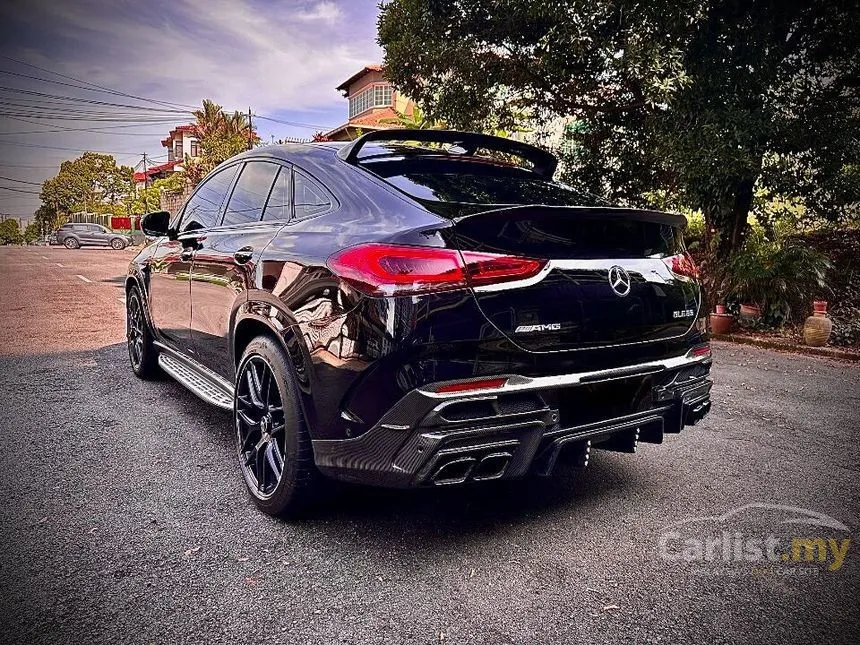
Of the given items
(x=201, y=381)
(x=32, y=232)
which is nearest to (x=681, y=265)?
(x=201, y=381)

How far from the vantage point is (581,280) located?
2346mm

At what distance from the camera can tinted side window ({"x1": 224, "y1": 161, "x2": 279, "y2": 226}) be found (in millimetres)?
3342

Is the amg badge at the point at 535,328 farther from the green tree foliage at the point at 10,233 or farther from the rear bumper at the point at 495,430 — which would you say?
the green tree foliage at the point at 10,233

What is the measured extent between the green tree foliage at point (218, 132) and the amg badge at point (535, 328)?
35674 millimetres

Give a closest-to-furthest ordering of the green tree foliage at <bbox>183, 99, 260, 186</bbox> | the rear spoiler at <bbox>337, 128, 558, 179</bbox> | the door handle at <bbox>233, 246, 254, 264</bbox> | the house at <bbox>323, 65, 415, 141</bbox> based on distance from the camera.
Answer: the rear spoiler at <bbox>337, 128, 558, 179</bbox> < the door handle at <bbox>233, 246, 254, 264</bbox> < the green tree foliage at <bbox>183, 99, 260, 186</bbox> < the house at <bbox>323, 65, 415, 141</bbox>

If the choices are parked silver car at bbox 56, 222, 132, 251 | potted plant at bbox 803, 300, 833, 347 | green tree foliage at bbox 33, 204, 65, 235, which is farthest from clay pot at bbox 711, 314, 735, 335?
green tree foliage at bbox 33, 204, 65, 235

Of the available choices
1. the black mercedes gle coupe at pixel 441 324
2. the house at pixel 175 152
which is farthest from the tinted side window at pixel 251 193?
the house at pixel 175 152

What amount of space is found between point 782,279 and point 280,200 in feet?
25.6

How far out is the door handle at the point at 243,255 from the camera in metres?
3.04

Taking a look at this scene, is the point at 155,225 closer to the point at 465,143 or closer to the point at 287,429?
the point at 465,143

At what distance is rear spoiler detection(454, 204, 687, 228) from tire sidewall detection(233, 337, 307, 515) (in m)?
0.99

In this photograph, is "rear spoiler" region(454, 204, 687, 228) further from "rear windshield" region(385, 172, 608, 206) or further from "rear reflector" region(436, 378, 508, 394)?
"rear reflector" region(436, 378, 508, 394)

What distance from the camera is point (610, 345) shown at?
242 centimetres

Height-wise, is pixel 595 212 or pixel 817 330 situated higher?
pixel 595 212
